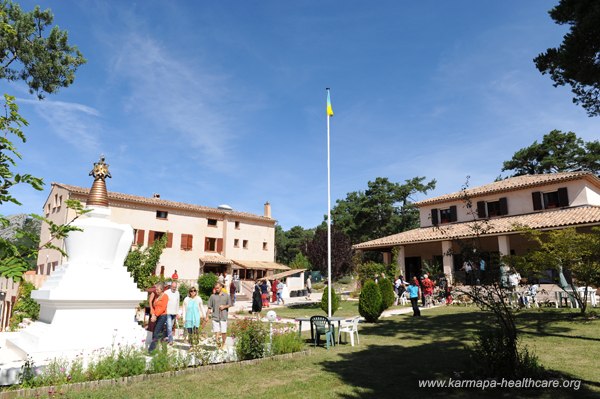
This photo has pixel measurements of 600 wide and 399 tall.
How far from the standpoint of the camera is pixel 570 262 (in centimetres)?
1226

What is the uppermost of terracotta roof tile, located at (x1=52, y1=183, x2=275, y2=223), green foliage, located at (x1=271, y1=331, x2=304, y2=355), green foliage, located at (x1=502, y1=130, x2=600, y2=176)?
green foliage, located at (x1=502, y1=130, x2=600, y2=176)

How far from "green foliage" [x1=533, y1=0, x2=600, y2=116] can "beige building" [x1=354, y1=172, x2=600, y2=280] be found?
12013 millimetres

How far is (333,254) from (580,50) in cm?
1740

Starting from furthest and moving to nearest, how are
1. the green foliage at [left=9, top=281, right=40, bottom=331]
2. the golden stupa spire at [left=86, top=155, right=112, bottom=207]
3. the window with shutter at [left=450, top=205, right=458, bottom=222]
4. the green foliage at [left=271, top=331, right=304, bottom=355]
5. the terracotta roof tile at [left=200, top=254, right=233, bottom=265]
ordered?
the terracotta roof tile at [left=200, top=254, right=233, bottom=265] < the window with shutter at [left=450, top=205, right=458, bottom=222] < the green foliage at [left=9, top=281, right=40, bottom=331] < the golden stupa spire at [left=86, top=155, right=112, bottom=207] < the green foliage at [left=271, top=331, right=304, bottom=355]

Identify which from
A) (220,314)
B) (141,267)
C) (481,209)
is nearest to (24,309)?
(141,267)

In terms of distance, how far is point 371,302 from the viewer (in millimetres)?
13641

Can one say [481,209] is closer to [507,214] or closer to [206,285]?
[507,214]

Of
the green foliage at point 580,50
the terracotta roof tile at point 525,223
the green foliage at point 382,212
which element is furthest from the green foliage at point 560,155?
the green foliage at point 580,50

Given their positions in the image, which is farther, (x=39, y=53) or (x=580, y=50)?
(x=39, y=53)

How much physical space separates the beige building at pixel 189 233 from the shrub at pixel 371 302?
20.1 meters

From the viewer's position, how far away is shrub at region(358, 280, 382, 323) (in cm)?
1358

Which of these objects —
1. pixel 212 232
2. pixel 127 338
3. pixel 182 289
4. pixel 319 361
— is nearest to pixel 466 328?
pixel 319 361

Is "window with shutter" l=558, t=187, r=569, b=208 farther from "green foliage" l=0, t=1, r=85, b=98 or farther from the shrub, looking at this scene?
"green foliage" l=0, t=1, r=85, b=98

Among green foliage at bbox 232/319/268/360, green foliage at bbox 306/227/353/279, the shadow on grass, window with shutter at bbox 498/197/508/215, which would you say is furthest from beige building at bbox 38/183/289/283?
the shadow on grass
